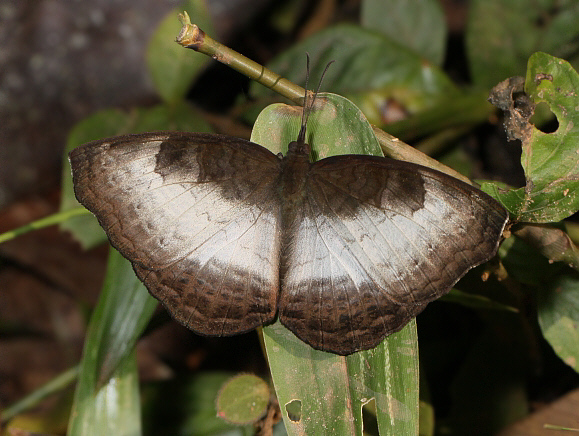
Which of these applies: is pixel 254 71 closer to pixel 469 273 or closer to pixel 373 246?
pixel 373 246

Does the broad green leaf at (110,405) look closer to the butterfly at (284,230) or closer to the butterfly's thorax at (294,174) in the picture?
the butterfly at (284,230)

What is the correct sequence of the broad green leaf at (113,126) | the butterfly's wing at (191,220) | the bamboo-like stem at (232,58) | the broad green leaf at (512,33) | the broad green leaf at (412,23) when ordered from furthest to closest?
the broad green leaf at (412,23) < the broad green leaf at (512,33) < the broad green leaf at (113,126) < the butterfly's wing at (191,220) < the bamboo-like stem at (232,58)

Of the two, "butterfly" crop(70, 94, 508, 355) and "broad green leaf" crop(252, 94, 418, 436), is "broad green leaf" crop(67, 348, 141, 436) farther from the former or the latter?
"broad green leaf" crop(252, 94, 418, 436)

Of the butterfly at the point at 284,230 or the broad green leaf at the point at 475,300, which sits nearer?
the butterfly at the point at 284,230

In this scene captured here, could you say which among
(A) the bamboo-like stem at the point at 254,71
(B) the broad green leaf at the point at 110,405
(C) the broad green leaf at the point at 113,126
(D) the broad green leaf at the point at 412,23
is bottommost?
(B) the broad green leaf at the point at 110,405

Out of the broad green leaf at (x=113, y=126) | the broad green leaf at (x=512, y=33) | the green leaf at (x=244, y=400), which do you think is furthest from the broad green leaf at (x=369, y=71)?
the green leaf at (x=244, y=400)

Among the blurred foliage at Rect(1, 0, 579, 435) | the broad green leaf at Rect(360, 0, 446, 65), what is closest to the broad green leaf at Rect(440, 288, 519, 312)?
the blurred foliage at Rect(1, 0, 579, 435)
